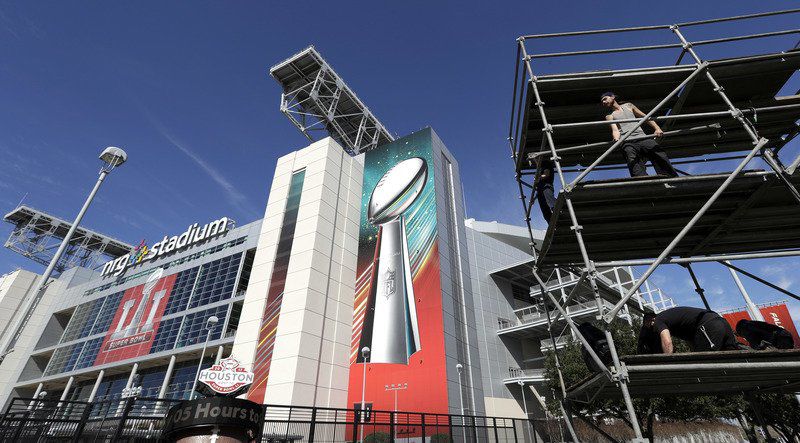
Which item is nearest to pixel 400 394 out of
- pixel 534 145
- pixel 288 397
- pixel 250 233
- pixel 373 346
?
pixel 373 346

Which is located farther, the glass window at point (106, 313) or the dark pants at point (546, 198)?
the glass window at point (106, 313)

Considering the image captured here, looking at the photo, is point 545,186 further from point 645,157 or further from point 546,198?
point 645,157

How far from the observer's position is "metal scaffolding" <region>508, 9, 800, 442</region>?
187 inches

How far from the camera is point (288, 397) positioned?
2505 centimetres

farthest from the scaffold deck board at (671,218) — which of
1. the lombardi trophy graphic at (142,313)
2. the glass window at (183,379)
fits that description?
the lombardi trophy graphic at (142,313)

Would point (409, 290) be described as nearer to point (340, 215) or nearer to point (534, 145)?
point (340, 215)

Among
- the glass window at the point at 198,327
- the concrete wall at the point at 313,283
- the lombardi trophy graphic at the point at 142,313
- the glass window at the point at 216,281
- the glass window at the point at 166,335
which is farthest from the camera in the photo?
the lombardi trophy graphic at the point at 142,313

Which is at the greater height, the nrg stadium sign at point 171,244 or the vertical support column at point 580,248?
the nrg stadium sign at point 171,244

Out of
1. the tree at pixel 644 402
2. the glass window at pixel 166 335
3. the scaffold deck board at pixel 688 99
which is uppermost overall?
the glass window at pixel 166 335

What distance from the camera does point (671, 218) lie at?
582 cm

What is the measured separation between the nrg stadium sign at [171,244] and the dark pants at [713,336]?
47494mm

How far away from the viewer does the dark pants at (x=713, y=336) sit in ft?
14.5

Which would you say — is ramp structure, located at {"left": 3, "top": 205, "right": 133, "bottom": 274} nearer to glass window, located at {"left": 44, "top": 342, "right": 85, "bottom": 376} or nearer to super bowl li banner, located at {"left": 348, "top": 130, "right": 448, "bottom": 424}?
glass window, located at {"left": 44, "top": 342, "right": 85, "bottom": 376}

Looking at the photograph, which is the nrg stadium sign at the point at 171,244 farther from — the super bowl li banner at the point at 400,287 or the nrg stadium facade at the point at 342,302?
the super bowl li banner at the point at 400,287
